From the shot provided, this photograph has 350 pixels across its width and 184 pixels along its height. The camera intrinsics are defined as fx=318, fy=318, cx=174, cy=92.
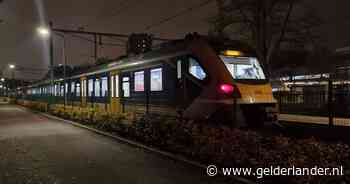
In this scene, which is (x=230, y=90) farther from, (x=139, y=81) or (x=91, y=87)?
(x=91, y=87)

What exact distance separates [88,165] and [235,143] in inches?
141

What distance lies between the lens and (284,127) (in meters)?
10.9

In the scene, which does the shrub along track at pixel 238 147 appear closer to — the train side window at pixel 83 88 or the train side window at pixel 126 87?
the train side window at pixel 126 87

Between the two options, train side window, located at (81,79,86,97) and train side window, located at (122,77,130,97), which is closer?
train side window, located at (122,77,130,97)

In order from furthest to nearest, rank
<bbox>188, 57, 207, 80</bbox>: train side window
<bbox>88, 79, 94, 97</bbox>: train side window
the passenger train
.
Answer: <bbox>88, 79, 94, 97</bbox>: train side window < <bbox>188, 57, 207, 80</bbox>: train side window < the passenger train

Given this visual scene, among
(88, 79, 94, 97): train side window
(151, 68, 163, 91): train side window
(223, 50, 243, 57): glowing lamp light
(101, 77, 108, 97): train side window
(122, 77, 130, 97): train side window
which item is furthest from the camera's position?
(88, 79, 94, 97): train side window

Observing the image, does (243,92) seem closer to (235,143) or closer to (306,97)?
(235,143)

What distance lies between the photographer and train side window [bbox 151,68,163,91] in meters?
12.8

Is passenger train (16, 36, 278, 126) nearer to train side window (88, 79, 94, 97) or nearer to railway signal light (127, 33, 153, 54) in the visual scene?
railway signal light (127, 33, 153, 54)

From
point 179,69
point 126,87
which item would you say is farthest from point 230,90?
point 126,87

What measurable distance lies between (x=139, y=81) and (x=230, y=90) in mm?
5728

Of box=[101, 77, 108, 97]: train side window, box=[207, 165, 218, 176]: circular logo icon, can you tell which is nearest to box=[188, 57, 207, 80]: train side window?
box=[207, 165, 218, 176]: circular logo icon

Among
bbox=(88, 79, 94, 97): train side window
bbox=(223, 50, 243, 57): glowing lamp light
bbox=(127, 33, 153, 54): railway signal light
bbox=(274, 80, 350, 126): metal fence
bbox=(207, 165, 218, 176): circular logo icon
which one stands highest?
bbox=(127, 33, 153, 54): railway signal light

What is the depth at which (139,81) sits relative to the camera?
48.2ft
